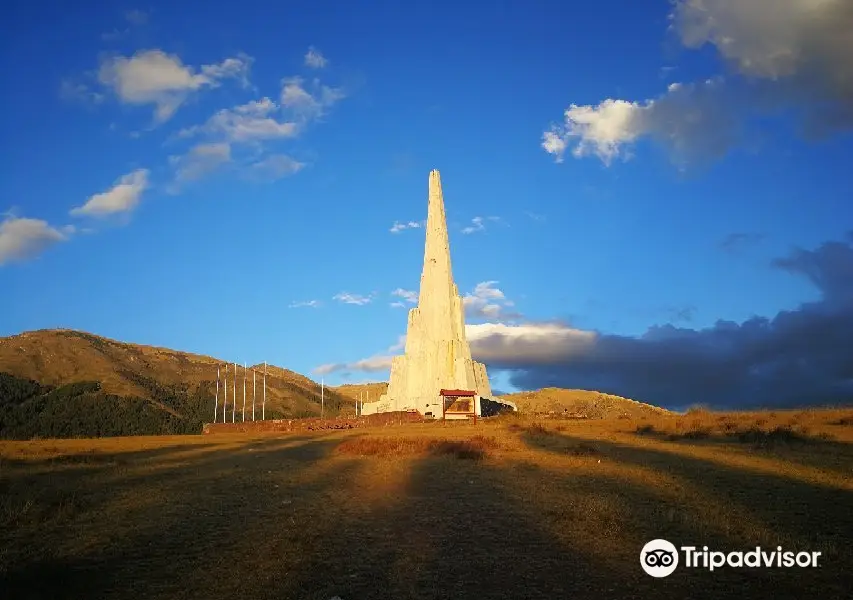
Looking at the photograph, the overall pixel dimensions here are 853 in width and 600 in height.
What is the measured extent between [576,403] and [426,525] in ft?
209

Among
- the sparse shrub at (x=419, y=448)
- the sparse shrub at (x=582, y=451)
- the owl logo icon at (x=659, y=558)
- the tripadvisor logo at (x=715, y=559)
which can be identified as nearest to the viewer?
the owl logo icon at (x=659, y=558)

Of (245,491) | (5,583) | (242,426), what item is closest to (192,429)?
(242,426)

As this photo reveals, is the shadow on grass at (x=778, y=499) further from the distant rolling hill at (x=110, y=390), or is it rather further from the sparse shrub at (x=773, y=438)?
the distant rolling hill at (x=110, y=390)

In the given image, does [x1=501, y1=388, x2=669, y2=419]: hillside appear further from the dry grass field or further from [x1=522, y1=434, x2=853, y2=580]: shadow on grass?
the dry grass field

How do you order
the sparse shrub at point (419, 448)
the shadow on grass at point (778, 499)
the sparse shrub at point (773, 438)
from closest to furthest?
the shadow on grass at point (778, 499)
the sparse shrub at point (419, 448)
the sparse shrub at point (773, 438)

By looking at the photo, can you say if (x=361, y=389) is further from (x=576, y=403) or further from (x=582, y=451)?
(x=582, y=451)

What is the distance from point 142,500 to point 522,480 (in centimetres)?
776

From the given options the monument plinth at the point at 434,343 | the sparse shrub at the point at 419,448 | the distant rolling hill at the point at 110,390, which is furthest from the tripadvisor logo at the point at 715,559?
the distant rolling hill at the point at 110,390

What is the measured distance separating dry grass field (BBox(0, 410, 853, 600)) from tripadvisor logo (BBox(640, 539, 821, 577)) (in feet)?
0.49

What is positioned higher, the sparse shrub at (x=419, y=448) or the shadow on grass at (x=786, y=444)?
the sparse shrub at (x=419, y=448)

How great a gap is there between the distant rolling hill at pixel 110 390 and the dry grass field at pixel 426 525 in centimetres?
4592

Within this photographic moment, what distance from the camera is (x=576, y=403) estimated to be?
2773 inches

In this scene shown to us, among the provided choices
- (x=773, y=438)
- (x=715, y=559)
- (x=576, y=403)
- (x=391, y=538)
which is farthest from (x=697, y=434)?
(x=576, y=403)

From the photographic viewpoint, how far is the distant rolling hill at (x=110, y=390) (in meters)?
60.9
